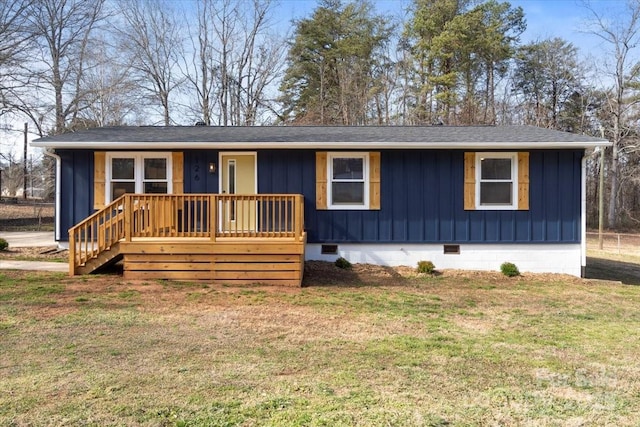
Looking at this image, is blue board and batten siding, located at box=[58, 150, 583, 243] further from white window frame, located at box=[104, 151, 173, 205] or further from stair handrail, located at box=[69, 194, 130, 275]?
stair handrail, located at box=[69, 194, 130, 275]

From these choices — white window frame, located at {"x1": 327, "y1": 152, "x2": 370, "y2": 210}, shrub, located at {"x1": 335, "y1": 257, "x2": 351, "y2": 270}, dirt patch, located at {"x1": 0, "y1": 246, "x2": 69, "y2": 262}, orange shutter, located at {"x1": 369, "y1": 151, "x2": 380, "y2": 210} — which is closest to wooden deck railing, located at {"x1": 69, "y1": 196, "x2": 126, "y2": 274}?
dirt patch, located at {"x1": 0, "y1": 246, "x2": 69, "y2": 262}

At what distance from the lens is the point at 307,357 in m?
3.92

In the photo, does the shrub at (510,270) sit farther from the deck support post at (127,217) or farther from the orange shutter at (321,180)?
the deck support post at (127,217)

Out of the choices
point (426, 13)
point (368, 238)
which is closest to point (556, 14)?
point (426, 13)

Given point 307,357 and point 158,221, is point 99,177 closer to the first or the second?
point 158,221

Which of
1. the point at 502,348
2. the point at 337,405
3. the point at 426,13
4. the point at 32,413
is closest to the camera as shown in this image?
the point at 32,413

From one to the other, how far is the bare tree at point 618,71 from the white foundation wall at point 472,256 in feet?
55.7

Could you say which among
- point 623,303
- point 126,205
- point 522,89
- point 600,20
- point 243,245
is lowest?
point 623,303

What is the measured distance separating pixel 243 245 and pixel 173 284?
128 cm

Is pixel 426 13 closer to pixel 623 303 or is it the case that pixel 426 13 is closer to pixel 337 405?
pixel 623 303

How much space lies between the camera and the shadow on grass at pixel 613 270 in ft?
31.3

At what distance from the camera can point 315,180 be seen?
8977 millimetres

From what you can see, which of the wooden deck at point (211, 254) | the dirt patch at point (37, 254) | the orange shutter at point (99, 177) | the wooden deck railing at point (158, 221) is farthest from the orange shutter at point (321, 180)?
the dirt patch at point (37, 254)

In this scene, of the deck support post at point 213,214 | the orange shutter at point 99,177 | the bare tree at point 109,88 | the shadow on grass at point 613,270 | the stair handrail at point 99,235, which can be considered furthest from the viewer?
the bare tree at point 109,88
